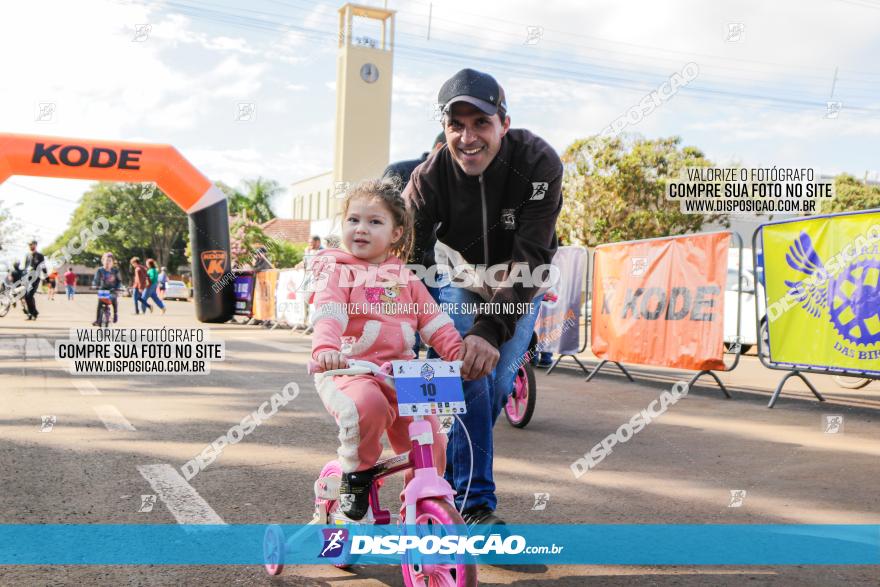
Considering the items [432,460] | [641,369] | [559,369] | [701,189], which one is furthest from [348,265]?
[701,189]

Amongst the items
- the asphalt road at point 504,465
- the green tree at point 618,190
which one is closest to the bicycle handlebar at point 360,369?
the asphalt road at point 504,465

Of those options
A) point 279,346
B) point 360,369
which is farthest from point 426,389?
point 279,346

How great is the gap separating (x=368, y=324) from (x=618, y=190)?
99.2ft

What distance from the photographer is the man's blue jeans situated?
3.27 metres

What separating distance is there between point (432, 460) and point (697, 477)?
2930mm

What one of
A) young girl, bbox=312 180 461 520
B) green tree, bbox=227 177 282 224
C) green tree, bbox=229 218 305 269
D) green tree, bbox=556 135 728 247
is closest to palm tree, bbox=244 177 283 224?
green tree, bbox=227 177 282 224

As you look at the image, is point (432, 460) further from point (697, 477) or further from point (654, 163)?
point (654, 163)

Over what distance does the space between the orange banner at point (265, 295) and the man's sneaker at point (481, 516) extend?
18.6 m

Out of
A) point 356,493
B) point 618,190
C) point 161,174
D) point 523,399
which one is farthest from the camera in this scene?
point 618,190

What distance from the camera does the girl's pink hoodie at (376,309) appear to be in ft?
8.95

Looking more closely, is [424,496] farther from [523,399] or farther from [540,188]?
[523,399]

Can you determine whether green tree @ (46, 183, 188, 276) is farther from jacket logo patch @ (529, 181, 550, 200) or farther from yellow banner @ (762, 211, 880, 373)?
jacket logo patch @ (529, 181, 550, 200)

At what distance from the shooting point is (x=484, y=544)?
2955mm

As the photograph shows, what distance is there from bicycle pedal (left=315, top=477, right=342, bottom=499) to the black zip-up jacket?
107cm
